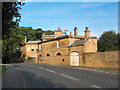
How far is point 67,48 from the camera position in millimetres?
38312

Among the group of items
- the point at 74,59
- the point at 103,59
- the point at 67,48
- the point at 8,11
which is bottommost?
the point at 74,59

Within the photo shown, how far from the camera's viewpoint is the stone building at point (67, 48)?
3453 centimetres

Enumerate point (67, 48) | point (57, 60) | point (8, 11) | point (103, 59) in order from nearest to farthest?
point (8, 11) → point (103, 59) → point (67, 48) → point (57, 60)

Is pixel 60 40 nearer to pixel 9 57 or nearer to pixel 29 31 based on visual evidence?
pixel 9 57

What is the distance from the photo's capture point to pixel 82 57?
33125mm

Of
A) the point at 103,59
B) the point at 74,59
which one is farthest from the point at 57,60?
the point at 103,59

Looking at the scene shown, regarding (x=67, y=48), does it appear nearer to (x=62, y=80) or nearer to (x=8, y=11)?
(x=62, y=80)

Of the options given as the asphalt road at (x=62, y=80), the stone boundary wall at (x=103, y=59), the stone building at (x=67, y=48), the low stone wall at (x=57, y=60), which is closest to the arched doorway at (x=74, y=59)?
the stone building at (x=67, y=48)

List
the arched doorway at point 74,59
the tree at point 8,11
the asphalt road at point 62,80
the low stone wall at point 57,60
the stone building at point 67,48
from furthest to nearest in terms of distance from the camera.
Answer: the low stone wall at point 57,60
the stone building at point 67,48
the arched doorway at point 74,59
the asphalt road at point 62,80
the tree at point 8,11

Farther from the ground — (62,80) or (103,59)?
(103,59)

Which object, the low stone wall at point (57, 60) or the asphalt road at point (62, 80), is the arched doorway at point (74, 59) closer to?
the low stone wall at point (57, 60)

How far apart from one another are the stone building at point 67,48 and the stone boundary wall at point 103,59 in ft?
7.59

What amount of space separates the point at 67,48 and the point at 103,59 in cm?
1249

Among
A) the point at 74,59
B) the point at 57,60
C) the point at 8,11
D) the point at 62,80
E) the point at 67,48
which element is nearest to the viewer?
the point at 8,11
